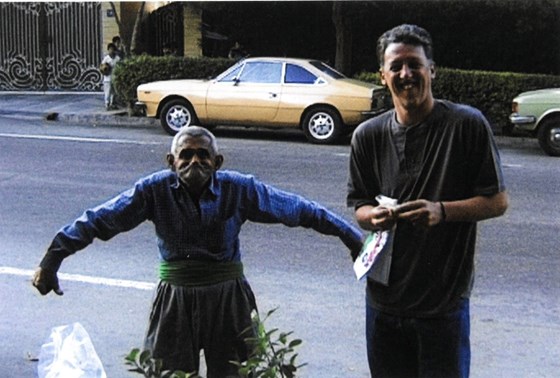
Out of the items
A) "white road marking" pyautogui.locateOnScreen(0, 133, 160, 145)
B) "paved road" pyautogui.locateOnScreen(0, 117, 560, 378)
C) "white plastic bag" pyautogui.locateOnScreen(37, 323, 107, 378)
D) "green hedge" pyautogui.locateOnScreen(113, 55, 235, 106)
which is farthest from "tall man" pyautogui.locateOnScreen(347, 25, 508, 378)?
"green hedge" pyautogui.locateOnScreen(113, 55, 235, 106)

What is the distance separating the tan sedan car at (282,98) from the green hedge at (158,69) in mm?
2880

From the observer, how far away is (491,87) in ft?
54.4

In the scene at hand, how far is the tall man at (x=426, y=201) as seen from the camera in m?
2.83

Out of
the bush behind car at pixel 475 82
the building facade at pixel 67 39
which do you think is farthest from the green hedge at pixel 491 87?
the building facade at pixel 67 39

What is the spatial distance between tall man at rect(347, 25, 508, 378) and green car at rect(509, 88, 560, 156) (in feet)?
37.2

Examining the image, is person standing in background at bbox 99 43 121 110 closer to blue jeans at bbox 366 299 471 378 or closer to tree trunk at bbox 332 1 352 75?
tree trunk at bbox 332 1 352 75

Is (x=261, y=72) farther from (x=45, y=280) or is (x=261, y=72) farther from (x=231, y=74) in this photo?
(x=45, y=280)

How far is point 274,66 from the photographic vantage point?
15.0m

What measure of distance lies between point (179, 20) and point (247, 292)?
19.4 m

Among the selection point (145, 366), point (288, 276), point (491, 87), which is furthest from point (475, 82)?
point (145, 366)

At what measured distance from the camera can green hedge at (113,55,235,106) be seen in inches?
719

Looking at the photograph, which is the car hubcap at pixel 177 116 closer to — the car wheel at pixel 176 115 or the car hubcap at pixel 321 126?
the car wheel at pixel 176 115

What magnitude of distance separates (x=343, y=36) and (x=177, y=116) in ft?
18.5

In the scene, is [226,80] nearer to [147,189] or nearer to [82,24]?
[82,24]
